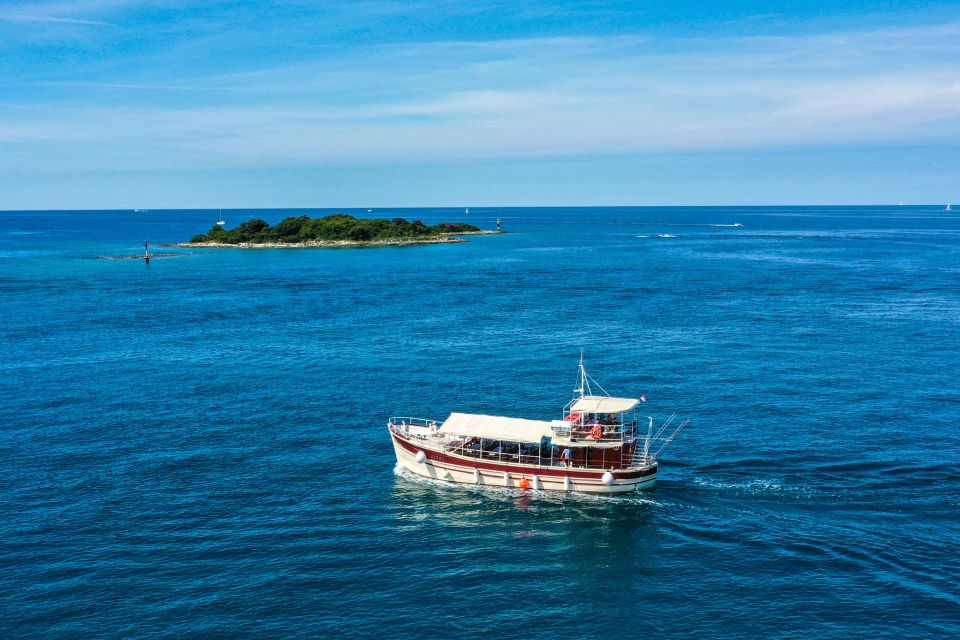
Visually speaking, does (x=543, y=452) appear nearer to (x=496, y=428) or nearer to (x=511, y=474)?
(x=511, y=474)

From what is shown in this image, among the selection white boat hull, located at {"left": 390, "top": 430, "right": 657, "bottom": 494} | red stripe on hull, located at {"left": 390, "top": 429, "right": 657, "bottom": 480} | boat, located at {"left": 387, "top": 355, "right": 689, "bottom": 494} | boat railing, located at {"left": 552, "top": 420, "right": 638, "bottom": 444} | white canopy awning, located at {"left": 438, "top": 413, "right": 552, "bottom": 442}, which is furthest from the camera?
boat railing, located at {"left": 552, "top": 420, "right": 638, "bottom": 444}

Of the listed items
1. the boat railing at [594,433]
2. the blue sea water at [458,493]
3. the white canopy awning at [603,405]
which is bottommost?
the blue sea water at [458,493]

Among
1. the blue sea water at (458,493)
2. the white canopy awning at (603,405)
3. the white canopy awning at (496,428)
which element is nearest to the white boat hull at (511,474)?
the blue sea water at (458,493)

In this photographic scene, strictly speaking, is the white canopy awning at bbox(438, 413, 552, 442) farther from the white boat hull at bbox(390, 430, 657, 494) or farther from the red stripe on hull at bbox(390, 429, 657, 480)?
the white boat hull at bbox(390, 430, 657, 494)

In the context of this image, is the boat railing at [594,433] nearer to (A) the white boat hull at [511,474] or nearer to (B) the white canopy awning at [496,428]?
(B) the white canopy awning at [496,428]

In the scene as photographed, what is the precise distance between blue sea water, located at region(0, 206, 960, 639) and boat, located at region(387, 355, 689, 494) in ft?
4.71

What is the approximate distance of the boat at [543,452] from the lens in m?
53.8

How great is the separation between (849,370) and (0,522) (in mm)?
78526

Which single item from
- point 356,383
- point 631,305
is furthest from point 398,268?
point 356,383

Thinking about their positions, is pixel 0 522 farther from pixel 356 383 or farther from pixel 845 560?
pixel 845 560

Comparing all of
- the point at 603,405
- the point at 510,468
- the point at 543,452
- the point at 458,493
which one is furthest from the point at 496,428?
the point at 603,405

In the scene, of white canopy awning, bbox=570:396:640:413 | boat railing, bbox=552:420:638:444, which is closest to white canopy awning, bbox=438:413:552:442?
boat railing, bbox=552:420:638:444

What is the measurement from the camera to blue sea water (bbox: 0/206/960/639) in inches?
1578

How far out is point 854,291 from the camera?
472 ft
